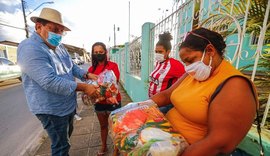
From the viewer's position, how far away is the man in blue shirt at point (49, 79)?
156 centimetres

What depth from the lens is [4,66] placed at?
9438 millimetres

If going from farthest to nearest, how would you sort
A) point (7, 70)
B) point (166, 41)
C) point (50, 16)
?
point (7, 70) < point (166, 41) < point (50, 16)

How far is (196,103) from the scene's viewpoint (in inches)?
39.1

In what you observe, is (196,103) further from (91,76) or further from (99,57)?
(99,57)

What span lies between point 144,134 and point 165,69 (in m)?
1.34

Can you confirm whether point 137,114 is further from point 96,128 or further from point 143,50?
point 96,128

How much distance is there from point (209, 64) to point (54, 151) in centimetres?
194

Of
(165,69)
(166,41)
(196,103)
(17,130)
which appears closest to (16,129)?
(17,130)

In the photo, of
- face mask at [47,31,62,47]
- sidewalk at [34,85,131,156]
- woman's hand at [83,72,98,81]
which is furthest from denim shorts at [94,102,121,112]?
face mask at [47,31,62,47]

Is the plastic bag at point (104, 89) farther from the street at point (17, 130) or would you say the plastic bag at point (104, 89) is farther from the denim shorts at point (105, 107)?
the street at point (17, 130)

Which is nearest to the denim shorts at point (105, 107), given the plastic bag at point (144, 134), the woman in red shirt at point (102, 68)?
the woman in red shirt at point (102, 68)

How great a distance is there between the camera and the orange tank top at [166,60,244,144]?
96 cm

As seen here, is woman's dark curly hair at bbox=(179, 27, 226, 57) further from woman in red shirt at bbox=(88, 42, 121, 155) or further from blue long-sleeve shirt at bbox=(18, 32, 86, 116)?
woman in red shirt at bbox=(88, 42, 121, 155)

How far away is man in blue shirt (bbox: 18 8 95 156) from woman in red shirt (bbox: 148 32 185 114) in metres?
0.89
